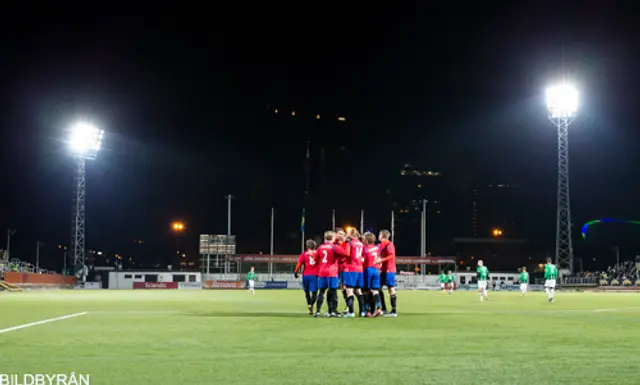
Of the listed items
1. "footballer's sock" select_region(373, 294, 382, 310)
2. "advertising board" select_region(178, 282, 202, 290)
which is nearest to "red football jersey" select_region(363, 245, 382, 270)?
"footballer's sock" select_region(373, 294, 382, 310)

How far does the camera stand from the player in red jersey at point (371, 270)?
17219 mm

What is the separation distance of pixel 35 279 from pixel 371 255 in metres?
42.7

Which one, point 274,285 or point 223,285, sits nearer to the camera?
point 223,285

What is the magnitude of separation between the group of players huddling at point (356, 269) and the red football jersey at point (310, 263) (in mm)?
215

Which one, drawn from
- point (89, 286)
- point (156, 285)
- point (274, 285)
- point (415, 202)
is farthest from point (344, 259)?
point (415, 202)

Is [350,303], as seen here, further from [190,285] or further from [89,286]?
[190,285]

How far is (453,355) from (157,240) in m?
117

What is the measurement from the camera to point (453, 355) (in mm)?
8484

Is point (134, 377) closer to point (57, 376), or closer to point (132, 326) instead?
point (57, 376)

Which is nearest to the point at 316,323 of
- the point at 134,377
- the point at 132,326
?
the point at 132,326

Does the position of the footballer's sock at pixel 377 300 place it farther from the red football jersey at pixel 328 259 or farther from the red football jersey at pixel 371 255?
the red football jersey at pixel 328 259

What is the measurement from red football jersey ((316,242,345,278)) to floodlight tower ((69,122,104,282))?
44.4 metres

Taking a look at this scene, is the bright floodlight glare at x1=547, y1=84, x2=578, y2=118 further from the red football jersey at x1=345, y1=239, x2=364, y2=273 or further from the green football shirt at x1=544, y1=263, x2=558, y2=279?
the red football jersey at x1=345, y1=239, x2=364, y2=273

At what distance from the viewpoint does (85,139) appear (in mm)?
58812
